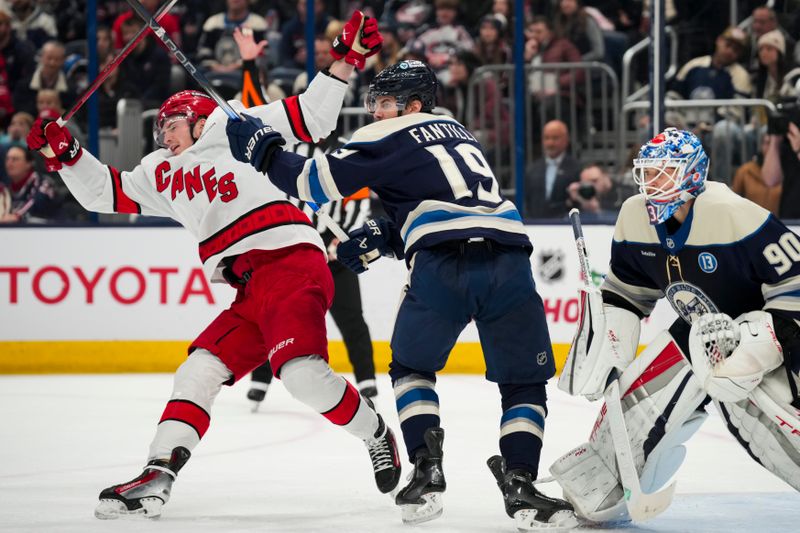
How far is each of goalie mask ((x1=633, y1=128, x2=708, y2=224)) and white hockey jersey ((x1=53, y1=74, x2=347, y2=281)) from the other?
104 centimetres

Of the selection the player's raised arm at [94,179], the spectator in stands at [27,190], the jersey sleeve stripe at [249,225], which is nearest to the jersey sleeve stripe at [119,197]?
the player's raised arm at [94,179]

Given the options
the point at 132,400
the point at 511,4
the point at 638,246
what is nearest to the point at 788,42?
the point at 511,4

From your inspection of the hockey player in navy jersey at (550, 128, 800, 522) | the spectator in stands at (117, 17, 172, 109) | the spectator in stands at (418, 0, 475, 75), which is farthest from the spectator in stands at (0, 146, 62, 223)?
the hockey player in navy jersey at (550, 128, 800, 522)

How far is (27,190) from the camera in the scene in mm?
7391

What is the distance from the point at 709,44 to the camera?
8.34 m

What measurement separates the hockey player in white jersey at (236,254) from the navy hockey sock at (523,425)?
0.43 metres

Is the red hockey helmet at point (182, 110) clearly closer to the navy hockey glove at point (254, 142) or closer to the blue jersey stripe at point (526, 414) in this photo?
the navy hockey glove at point (254, 142)

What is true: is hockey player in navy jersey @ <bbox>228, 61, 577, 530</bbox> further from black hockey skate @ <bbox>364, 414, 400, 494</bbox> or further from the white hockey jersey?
the white hockey jersey

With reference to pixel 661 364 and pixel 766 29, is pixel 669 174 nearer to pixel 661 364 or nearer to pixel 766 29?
pixel 661 364

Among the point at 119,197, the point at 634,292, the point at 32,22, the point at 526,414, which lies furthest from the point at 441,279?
the point at 32,22

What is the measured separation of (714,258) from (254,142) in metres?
1.18

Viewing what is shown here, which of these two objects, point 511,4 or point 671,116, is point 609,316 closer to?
point 671,116

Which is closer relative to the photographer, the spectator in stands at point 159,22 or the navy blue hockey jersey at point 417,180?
the navy blue hockey jersey at point 417,180

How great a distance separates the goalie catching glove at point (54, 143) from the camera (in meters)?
3.75
